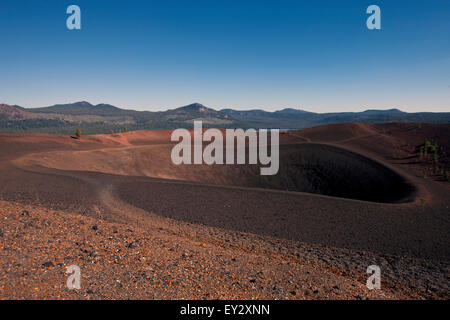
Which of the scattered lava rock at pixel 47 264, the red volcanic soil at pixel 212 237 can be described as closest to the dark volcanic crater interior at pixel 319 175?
the red volcanic soil at pixel 212 237

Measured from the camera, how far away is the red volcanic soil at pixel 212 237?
497cm

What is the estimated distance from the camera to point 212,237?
8.91 m

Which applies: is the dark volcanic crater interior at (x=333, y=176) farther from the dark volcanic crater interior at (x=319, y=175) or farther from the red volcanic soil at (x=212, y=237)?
the red volcanic soil at (x=212, y=237)

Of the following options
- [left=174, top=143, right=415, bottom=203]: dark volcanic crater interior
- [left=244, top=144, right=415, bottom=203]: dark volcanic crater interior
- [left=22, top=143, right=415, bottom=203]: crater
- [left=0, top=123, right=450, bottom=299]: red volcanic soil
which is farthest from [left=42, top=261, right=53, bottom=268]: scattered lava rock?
[left=244, top=144, right=415, bottom=203]: dark volcanic crater interior

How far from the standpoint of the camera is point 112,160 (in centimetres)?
2625

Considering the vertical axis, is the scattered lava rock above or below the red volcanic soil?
above

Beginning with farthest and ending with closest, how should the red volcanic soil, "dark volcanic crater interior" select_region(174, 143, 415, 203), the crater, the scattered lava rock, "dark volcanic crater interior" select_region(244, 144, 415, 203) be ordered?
"dark volcanic crater interior" select_region(174, 143, 415, 203) < the crater < "dark volcanic crater interior" select_region(244, 144, 415, 203) < the red volcanic soil < the scattered lava rock

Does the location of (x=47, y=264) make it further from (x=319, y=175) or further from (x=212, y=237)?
(x=319, y=175)

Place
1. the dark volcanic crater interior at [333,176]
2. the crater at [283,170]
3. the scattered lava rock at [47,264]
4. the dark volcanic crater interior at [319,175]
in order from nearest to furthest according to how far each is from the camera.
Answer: the scattered lava rock at [47,264] → the dark volcanic crater interior at [333,176] → the crater at [283,170] → the dark volcanic crater interior at [319,175]

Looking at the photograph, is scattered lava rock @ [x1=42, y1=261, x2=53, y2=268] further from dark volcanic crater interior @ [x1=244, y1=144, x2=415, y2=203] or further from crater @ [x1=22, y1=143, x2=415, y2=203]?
dark volcanic crater interior @ [x1=244, y1=144, x2=415, y2=203]

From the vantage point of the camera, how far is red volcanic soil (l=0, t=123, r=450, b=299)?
4973 mm

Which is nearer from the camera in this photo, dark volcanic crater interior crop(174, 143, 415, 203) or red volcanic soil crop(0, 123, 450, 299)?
red volcanic soil crop(0, 123, 450, 299)
